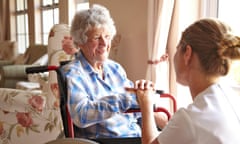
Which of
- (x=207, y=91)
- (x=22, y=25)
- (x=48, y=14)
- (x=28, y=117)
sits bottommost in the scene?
(x=28, y=117)

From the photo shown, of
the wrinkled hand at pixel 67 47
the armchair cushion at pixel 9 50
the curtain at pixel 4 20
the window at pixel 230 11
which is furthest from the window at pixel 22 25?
the window at pixel 230 11

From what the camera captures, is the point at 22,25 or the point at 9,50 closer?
the point at 9,50

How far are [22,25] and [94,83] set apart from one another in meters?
5.79

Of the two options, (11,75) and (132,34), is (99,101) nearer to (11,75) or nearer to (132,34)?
(132,34)

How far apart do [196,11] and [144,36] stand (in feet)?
1.54

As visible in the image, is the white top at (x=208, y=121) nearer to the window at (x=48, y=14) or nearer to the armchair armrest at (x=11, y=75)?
the armchair armrest at (x=11, y=75)

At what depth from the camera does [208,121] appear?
39.6 inches

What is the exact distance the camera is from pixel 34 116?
2727 mm

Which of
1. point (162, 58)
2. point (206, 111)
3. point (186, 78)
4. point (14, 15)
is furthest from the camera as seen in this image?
point (14, 15)

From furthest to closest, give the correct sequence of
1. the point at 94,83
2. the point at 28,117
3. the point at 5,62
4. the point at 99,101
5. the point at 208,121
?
the point at 5,62 → the point at 28,117 → the point at 94,83 → the point at 99,101 → the point at 208,121

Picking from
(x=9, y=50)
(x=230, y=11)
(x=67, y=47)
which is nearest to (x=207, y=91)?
(x=230, y=11)

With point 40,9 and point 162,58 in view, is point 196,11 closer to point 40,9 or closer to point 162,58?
point 162,58

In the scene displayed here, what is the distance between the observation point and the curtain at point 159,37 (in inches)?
90.2

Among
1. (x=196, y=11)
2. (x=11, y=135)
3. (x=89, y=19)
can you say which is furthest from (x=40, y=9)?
(x=89, y=19)
